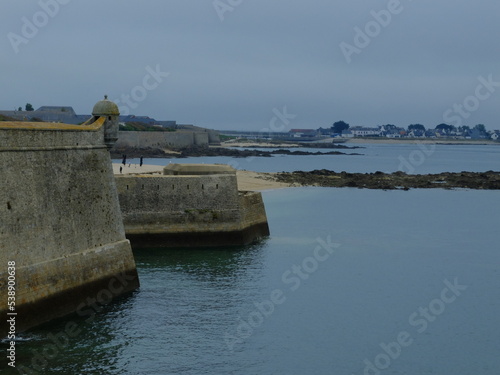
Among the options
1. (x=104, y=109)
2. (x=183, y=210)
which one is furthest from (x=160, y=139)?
(x=104, y=109)

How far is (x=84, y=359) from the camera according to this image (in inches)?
752

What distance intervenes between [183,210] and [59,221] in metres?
12.5

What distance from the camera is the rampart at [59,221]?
63.7ft

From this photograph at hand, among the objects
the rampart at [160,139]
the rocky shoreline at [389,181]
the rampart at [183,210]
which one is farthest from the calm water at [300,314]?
the rampart at [160,139]

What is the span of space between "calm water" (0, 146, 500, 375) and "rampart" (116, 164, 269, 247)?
3.00 feet

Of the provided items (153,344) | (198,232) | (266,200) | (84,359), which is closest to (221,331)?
(153,344)

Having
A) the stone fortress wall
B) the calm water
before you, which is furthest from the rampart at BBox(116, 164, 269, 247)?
the stone fortress wall

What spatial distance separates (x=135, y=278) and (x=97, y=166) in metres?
4.26

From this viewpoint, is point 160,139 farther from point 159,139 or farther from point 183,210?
point 183,210

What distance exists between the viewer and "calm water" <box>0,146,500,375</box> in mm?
19828

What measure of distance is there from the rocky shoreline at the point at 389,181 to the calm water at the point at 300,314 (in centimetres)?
3491

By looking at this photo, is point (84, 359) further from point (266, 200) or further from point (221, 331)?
point (266, 200)

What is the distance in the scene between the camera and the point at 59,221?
21781 millimetres

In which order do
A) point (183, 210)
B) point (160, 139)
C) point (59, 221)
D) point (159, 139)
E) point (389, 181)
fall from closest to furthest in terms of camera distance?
point (59, 221), point (183, 210), point (389, 181), point (159, 139), point (160, 139)
